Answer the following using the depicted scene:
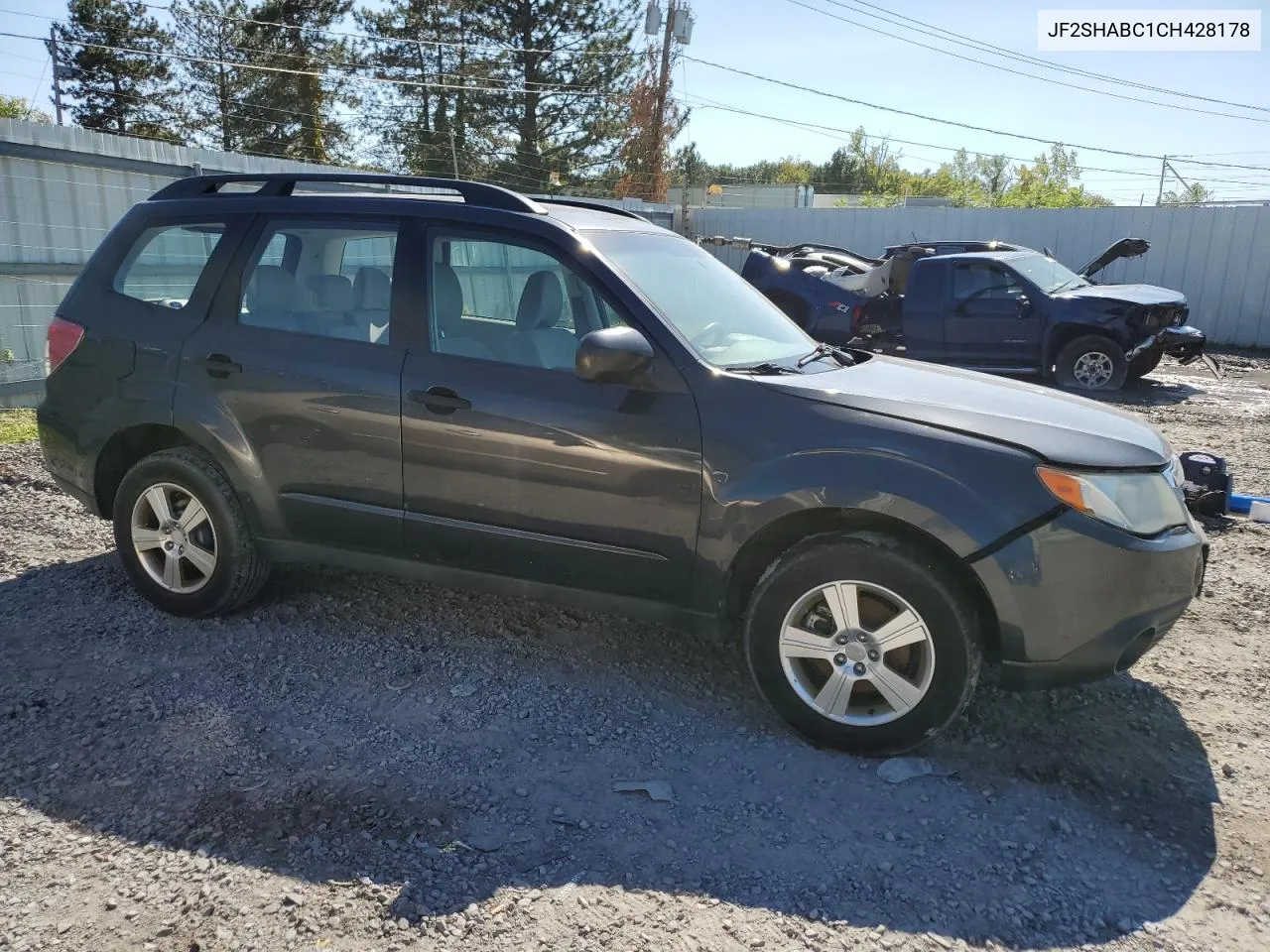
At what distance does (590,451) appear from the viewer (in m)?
3.45

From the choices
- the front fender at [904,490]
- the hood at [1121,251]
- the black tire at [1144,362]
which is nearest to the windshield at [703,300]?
the front fender at [904,490]

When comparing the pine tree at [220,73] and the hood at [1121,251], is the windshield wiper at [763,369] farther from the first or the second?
the pine tree at [220,73]

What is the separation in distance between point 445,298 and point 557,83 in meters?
31.7

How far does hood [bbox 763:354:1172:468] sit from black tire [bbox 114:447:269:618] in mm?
2435

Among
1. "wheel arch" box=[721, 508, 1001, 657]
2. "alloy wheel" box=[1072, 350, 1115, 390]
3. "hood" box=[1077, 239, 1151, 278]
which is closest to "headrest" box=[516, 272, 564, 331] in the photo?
"wheel arch" box=[721, 508, 1001, 657]

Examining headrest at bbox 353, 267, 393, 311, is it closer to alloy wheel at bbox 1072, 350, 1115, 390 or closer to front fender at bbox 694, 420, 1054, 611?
front fender at bbox 694, 420, 1054, 611

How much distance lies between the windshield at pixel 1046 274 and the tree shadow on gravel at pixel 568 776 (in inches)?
359

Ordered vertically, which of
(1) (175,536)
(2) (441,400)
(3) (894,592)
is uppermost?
(2) (441,400)

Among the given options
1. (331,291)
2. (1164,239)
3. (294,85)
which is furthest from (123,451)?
(294,85)

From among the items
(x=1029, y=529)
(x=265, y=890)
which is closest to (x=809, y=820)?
(x=1029, y=529)

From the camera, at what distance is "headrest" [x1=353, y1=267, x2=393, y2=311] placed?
12.8 ft

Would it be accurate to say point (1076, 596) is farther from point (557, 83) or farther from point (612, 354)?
point (557, 83)

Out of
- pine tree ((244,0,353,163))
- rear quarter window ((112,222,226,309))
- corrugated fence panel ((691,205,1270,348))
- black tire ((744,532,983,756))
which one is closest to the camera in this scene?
black tire ((744,532,983,756))

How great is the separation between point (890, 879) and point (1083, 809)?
79cm
